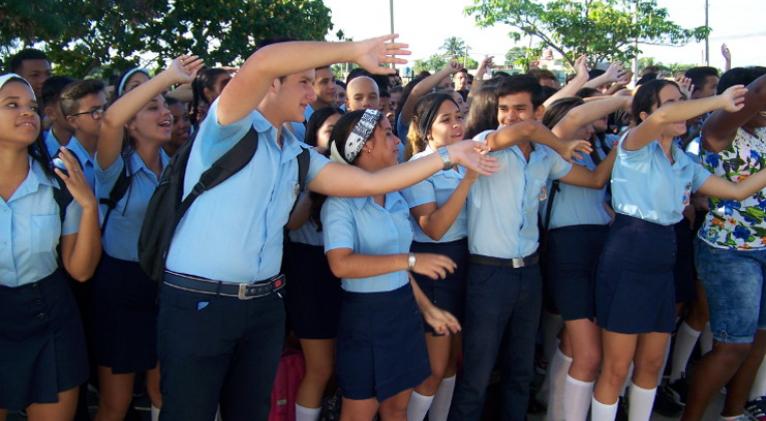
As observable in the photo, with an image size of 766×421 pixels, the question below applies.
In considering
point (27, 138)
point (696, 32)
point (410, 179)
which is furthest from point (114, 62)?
point (696, 32)

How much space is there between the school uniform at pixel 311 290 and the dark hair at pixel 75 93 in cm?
120

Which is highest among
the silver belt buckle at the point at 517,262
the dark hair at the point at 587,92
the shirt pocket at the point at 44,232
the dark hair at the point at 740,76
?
the dark hair at the point at 740,76

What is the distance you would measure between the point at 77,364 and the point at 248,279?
2.97 feet

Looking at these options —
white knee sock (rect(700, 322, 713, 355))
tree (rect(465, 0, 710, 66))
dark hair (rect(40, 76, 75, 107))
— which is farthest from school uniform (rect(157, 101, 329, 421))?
tree (rect(465, 0, 710, 66))

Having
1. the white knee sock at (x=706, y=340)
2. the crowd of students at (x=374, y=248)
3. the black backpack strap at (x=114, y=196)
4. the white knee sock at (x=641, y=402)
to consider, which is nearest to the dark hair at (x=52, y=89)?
the crowd of students at (x=374, y=248)

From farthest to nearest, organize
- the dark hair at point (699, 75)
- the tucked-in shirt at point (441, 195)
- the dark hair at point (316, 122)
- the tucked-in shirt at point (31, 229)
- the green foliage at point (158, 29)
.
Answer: the green foliage at point (158, 29) → the dark hair at point (699, 75) → the dark hair at point (316, 122) → the tucked-in shirt at point (441, 195) → the tucked-in shirt at point (31, 229)

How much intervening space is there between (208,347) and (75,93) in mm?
1668

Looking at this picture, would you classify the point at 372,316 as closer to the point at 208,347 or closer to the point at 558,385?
the point at 208,347

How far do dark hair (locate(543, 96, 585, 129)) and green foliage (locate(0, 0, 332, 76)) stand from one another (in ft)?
18.9

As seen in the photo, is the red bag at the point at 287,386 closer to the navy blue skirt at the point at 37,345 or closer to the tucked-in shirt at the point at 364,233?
the tucked-in shirt at the point at 364,233

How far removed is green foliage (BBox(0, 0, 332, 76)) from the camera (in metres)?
8.04

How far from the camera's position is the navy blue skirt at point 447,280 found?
324cm

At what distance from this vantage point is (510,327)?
3.34 meters

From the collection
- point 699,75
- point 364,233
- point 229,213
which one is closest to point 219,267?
point 229,213
